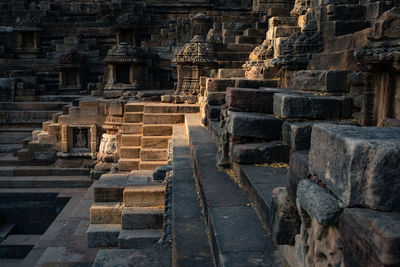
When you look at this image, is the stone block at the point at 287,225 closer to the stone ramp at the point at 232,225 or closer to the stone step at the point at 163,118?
the stone ramp at the point at 232,225

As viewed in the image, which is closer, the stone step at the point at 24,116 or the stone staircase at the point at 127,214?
the stone staircase at the point at 127,214

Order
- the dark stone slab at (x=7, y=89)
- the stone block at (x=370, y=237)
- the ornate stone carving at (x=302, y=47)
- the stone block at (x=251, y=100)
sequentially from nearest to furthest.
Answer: the stone block at (x=370, y=237), the stone block at (x=251, y=100), the ornate stone carving at (x=302, y=47), the dark stone slab at (x=7, y=89)

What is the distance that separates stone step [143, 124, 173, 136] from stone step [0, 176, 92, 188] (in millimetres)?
2232

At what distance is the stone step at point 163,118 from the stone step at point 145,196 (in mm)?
3953

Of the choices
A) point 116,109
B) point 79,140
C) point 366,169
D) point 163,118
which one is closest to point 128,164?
point 163,118

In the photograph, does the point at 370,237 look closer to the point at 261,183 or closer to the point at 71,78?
the point at 261,183

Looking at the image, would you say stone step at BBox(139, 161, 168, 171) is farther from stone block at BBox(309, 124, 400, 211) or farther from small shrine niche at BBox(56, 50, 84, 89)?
small shrine niche at BBox(56, 50, 84, 89)

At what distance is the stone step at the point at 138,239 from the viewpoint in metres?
5.38

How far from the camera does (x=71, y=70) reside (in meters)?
16.0

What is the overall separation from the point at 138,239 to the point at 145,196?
0.73 meters

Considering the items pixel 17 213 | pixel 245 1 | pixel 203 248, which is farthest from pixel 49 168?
pixel 245 1

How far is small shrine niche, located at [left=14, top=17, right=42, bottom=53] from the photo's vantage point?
17562mm

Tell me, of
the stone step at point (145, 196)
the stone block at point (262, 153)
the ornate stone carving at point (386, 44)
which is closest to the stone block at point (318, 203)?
the ornate stone carving at point (386, 44)

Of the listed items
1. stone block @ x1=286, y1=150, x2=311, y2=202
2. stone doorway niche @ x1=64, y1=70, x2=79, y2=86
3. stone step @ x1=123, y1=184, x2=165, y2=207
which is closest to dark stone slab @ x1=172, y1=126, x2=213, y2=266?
stone step @ x1=123, y1=184, x2=165, y2=207
